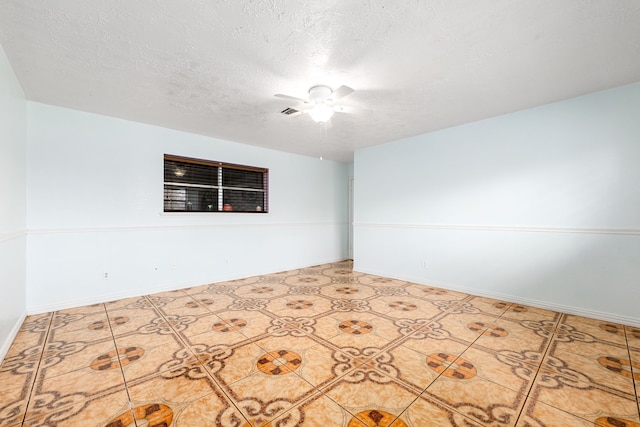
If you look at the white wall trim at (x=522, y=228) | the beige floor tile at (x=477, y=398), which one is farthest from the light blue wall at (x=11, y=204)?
the white wall trim at (x=522, y=228)

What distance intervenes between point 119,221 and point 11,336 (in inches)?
64.8

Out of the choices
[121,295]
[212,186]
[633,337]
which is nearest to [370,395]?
[633,337]

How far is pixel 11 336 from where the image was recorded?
8.18 ft

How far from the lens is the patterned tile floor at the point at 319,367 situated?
161 centimetres

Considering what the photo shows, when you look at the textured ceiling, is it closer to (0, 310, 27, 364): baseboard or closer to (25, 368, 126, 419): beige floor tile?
(0, 310, 27, 364): baseboard

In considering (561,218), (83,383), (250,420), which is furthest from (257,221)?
(561,218)

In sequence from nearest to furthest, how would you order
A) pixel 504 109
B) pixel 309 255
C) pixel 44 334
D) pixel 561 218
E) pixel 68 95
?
pixel 44 334
pixel 68 95
pixel 561 218
pixel 504 109
pixel 309 255

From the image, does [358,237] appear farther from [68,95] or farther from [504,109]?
[68,95]

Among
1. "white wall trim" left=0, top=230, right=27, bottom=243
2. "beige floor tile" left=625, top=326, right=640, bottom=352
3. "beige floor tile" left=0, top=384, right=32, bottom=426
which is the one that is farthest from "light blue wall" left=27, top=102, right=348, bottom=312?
"beige floor tile" left=625, top=326, right=640, bottom=352

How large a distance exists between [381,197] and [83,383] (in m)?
4.62

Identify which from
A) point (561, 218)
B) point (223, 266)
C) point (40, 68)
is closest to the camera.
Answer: point (40, 68)

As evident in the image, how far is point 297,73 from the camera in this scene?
8.38 feet

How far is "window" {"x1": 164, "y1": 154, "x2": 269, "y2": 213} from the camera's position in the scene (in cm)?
430

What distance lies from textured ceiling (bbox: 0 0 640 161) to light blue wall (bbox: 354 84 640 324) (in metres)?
0.44
